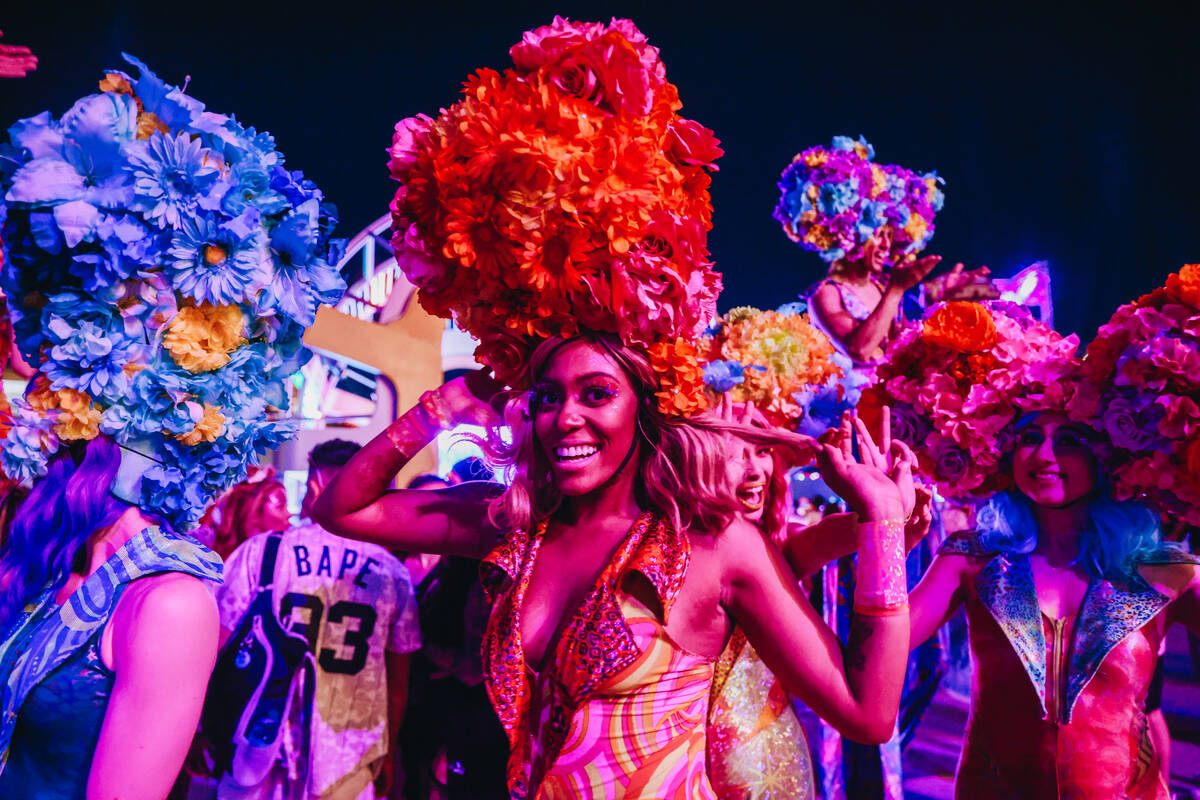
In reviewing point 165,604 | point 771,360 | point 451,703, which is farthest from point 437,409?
point 771,360

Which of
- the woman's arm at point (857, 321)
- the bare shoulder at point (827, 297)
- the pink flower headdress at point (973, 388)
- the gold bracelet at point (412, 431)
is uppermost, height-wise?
the bare shoulder at point (827, 297)

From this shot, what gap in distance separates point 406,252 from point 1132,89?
4857mm

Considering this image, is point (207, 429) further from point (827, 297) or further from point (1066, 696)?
point (827, 297)

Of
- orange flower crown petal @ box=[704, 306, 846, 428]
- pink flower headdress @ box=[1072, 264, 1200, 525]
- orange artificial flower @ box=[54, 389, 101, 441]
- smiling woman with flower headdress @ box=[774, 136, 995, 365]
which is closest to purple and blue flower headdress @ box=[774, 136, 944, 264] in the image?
smiling woman with flower headdress @ box=[774, 136, 995, 365]

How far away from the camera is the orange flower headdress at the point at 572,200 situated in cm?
156

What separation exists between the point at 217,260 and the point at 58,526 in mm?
568

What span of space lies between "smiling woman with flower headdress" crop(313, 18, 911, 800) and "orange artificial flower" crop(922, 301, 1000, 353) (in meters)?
1.08

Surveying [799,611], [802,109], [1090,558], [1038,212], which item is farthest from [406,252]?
[802,109]

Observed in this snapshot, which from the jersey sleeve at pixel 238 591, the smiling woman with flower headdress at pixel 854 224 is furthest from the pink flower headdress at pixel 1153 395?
the jersey sleeve at pixel 238 591

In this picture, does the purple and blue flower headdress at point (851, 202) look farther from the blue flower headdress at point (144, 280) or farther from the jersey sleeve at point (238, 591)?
the blue flower headdress at point (144, 280)

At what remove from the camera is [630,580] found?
1.61 meters

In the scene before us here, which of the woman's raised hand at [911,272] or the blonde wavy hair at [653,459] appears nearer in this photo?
the blonde wavy hair at [653,459]

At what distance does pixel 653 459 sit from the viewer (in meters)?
1.74

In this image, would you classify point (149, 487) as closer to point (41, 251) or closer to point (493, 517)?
point (41, 251)
